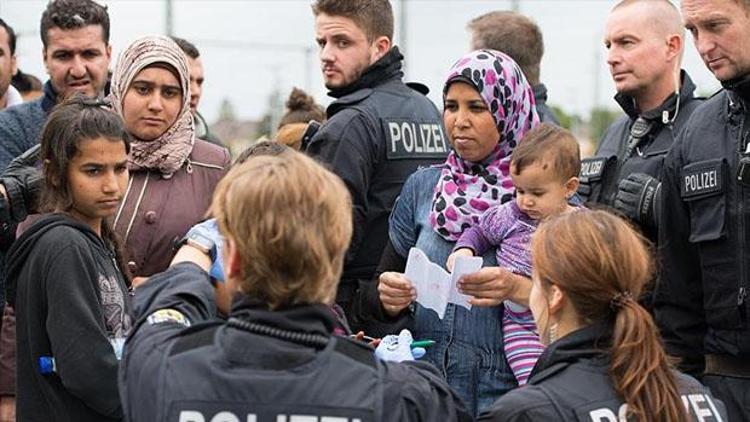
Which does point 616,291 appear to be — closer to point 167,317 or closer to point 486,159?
point 167,317

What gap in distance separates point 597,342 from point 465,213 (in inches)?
48.2

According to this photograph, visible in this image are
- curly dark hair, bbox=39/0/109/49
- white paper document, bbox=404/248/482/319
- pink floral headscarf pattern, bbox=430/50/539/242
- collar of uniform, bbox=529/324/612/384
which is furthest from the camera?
curly dark hair, bbox=39/0/109/49

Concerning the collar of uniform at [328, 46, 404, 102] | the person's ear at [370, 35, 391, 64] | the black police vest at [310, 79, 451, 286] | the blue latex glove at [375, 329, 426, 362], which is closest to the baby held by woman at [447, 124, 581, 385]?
the blue latex glove at [375, 329, 426, 362]

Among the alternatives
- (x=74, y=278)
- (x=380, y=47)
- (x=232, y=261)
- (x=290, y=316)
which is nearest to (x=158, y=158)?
(x=74, y=278)

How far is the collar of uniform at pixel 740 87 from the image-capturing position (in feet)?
12.6

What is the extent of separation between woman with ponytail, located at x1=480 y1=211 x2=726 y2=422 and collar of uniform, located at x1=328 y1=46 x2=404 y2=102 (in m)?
2.57

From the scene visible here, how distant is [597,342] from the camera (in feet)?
8.63

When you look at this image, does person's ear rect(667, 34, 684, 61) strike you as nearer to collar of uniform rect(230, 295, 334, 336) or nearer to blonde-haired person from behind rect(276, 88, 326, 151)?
blonde-haired person from behind rect(276, 88, 326, 151)

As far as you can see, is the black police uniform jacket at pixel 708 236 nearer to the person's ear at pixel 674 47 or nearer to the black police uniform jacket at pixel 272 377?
the person's ear at pixel 674 47

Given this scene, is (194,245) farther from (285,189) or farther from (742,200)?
(742,200)

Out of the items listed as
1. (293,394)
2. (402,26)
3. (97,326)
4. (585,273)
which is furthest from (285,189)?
(402,26)

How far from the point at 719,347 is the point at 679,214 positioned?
0.57m

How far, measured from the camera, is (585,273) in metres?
2.61

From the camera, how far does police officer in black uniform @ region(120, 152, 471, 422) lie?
2.29 meters
